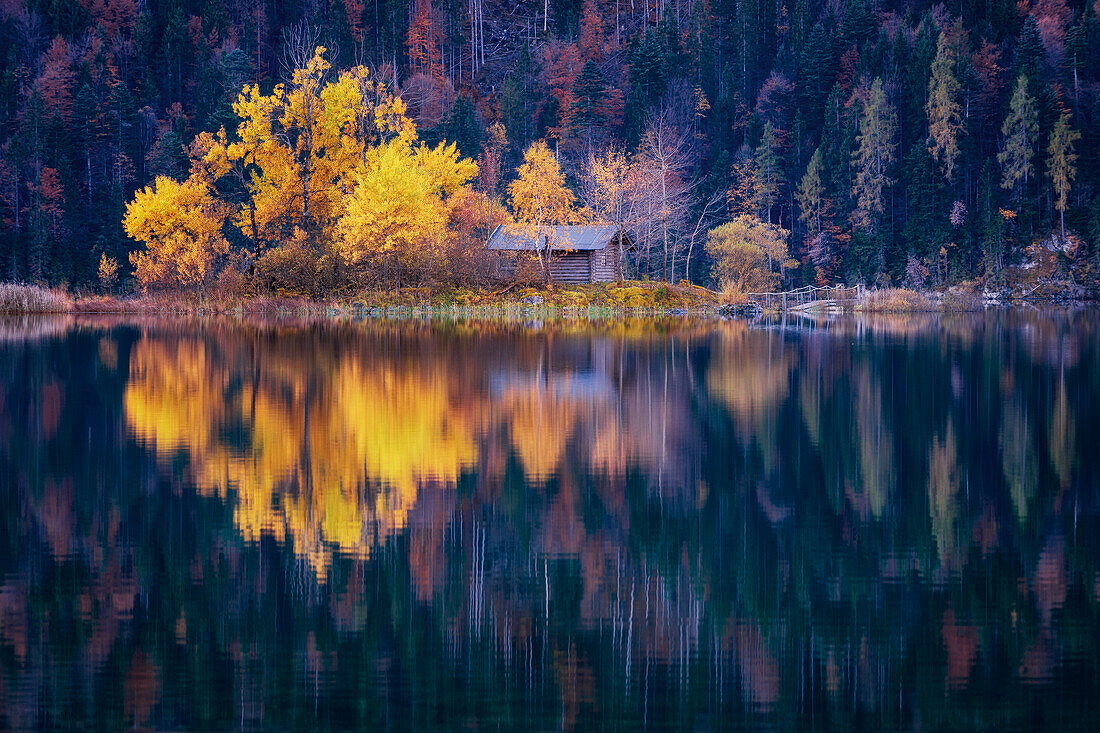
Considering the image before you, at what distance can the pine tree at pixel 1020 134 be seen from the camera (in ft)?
271

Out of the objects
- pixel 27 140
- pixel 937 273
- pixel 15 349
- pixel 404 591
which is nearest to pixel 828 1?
pixel 937 273

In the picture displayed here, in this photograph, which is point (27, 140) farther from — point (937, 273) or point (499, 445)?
point (499, 445)

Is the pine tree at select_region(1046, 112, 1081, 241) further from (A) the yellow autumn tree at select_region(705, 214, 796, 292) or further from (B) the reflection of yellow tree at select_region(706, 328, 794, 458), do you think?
(B) the reflection of yellow tree at select_region(706, 328, 794, 458)

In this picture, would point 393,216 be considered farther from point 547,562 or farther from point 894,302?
point 547,562

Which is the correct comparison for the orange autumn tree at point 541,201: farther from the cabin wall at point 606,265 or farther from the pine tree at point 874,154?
the pine tree at point 874,154

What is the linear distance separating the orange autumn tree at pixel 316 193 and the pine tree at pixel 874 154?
36012 millimetres

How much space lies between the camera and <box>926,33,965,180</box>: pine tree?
85.3 metres

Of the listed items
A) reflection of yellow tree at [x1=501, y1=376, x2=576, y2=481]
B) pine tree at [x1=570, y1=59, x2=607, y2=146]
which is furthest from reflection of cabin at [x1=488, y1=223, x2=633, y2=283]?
reflection of yellow tree at [x1=501, y1=376, x2=576, y2=481]

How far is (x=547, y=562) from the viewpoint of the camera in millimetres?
10648

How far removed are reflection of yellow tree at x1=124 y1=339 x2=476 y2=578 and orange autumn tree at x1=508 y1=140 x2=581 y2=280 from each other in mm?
38779

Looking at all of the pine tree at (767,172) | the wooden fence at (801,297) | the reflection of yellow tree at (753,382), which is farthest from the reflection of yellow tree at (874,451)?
the pine tree at (767,172)

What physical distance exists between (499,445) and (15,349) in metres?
24.8

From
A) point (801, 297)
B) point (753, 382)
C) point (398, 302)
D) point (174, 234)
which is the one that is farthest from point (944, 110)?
point (753, 382)

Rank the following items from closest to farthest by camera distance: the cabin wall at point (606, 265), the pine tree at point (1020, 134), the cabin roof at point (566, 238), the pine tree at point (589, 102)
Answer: the cabin roof at point (566, 238)
the cabin wall at point (606, 265)
the pine tree at point (1020, 134)
the pine tree at point (589, 102)
